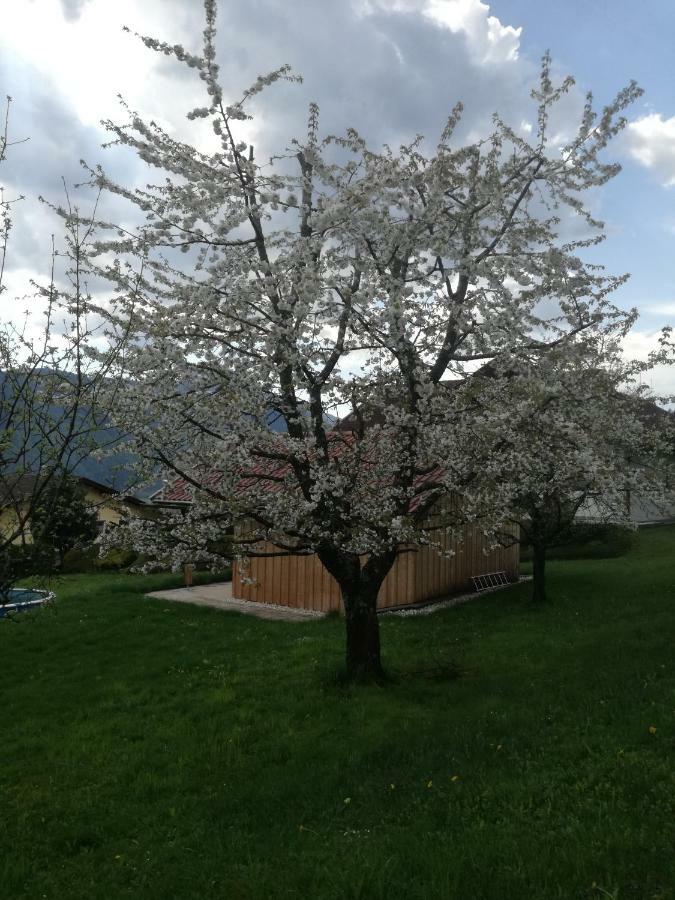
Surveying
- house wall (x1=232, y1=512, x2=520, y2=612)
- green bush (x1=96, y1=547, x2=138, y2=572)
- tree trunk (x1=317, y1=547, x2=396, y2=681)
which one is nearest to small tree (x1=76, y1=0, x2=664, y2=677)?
tree trunk (x1=317, y1=547, x2=396, y2=681)

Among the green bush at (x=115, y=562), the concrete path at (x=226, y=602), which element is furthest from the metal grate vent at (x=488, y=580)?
the green bush at (x=115, y=562)

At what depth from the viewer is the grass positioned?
4.61 metres

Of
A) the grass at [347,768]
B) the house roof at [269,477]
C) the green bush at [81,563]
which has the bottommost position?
the grass at [347,768]

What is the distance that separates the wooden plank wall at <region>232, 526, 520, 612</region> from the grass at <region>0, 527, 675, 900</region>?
363cm

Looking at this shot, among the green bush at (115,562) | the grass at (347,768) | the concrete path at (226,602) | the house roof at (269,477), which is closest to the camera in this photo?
the grass at (347,768)

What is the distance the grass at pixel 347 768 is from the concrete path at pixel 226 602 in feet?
11.2

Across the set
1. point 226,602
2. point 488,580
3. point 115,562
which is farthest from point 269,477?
point 115,562

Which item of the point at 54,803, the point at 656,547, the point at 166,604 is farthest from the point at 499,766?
the point at 656,547

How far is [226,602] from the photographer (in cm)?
1823

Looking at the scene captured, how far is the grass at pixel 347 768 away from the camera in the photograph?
4613mm

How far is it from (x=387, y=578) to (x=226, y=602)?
188 inches

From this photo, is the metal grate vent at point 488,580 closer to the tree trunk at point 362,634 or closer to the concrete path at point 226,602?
the concrete path at point 226,602

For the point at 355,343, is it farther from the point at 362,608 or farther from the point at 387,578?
the point at 387,578

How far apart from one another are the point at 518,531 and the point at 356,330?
16.6 m
